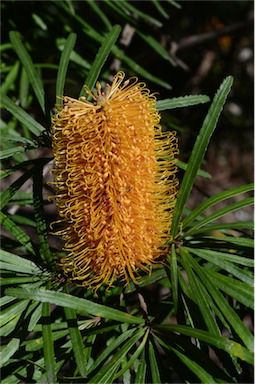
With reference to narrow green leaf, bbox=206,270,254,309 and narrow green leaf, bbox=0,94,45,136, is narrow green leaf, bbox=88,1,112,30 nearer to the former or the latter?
narrow green leaf, bbox=0,94,45,136

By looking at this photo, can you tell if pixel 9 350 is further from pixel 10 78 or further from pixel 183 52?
pixel 183 52

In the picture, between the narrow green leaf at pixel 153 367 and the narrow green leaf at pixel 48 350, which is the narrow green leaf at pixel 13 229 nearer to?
the narrow green leaf at pixel 48 350

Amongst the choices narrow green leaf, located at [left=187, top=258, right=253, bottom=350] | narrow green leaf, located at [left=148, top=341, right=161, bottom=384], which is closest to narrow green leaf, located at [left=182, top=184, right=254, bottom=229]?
narrow green leaf, located at [left=187, top=258, right=253, bottom=350]

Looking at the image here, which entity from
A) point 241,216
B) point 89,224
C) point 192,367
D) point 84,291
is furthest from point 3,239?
point 241,216

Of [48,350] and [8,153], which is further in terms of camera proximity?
[8,153]

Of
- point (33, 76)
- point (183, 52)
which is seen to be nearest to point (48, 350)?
point (33, 76)

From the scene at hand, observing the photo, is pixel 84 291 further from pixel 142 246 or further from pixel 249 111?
pixel 249 111
